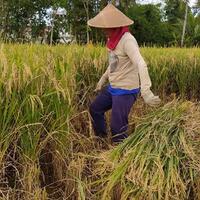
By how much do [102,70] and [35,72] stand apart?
1710 mm

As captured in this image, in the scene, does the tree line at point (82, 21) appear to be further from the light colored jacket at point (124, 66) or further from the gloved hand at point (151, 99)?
the gloved hand at point (151, 99)

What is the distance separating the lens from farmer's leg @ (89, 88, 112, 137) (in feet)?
12.2

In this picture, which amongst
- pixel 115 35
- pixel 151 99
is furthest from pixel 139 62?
pixel 115 35

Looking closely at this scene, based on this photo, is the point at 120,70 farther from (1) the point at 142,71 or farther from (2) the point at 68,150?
(2) the point at 68,150

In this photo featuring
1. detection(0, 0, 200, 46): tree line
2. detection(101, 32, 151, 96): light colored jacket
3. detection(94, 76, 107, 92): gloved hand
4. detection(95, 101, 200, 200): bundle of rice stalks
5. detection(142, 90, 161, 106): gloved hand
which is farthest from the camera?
detection(0, 0, 200, 46): tree line

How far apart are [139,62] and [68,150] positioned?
793mm

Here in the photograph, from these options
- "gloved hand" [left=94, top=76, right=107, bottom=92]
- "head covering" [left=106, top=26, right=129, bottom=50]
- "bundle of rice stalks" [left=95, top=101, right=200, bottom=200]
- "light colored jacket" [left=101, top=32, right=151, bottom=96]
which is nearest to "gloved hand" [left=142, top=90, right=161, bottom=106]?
"bundle of rice stalks" [left=95, top=101, right=200, bottom=200]

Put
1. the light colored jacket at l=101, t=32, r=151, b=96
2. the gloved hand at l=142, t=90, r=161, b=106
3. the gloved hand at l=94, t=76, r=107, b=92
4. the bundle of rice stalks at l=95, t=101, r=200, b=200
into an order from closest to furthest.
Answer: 1. the bundle of rice stalks at l=95, t=101, r=200, b=200
2. the gloved hand at l=142, t=90, r=161, b=106
3. the light colored jacket at l=101, t=32, r=151, b=96
4. the gloved hand at l=94, t=76, r=107, b=92

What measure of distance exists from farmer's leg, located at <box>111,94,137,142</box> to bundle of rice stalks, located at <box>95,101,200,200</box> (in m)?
0.43

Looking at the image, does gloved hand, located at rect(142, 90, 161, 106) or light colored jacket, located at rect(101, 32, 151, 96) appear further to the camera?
light colored jacket, located at rect(101, 32, 151, 96)

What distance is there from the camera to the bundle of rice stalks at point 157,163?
8.66 feet

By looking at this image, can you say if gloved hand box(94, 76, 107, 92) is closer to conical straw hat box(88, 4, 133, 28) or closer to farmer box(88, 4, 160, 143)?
farmer box(88, 4, 160, 143)

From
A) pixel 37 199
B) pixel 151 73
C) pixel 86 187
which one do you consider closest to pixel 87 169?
pixel 86 187

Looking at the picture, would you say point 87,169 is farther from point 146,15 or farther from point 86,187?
point 146,15
